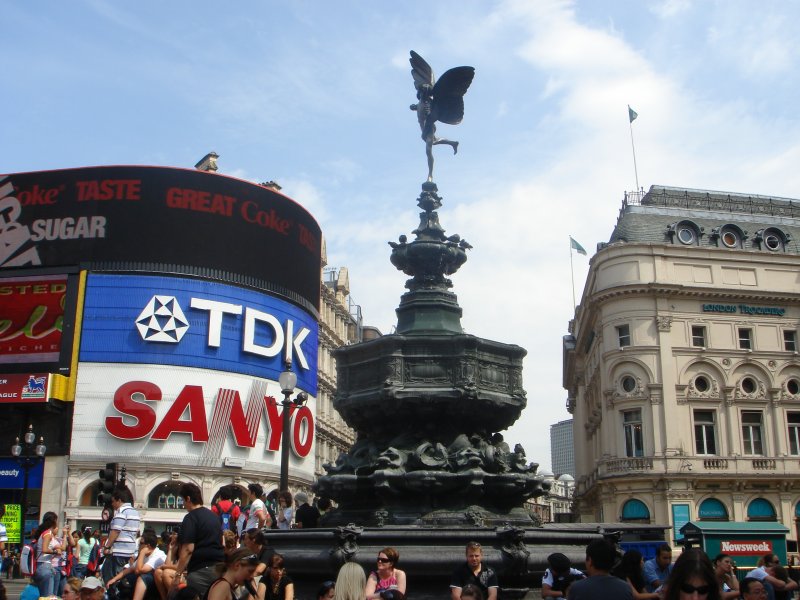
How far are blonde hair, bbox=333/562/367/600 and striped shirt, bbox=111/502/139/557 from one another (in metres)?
4.15

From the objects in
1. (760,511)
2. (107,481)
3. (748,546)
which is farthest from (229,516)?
(760,511)

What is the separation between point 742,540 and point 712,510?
12.5m

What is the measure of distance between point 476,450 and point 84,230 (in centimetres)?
3891

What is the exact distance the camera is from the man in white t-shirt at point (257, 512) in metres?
10.8

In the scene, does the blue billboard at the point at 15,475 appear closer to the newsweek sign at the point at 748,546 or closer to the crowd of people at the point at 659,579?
the newsweek sign at the point at 748,546

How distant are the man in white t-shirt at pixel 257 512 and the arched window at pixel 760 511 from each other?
34611mm

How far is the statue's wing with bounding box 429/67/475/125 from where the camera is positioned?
37.8ft

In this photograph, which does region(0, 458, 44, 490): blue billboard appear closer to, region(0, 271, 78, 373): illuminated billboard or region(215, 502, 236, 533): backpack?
region(0, 271, 78, 373): illuminated billboard

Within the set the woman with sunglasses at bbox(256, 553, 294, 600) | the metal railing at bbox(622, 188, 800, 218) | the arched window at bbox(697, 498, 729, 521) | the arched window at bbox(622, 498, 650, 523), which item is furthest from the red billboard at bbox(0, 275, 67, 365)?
the woman with sunglasses at bbox(256, 553, 294, 600)

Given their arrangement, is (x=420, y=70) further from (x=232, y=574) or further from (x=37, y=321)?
(x=37, y=321)

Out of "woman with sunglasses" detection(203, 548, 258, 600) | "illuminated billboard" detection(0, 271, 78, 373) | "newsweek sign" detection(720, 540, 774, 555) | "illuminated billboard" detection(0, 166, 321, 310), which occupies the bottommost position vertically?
"newsweek sign" detection(720, 540, 774, 555)

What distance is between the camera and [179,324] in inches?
1734

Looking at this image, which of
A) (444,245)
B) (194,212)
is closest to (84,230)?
(194,212)

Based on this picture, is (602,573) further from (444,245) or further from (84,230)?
(84,230)
